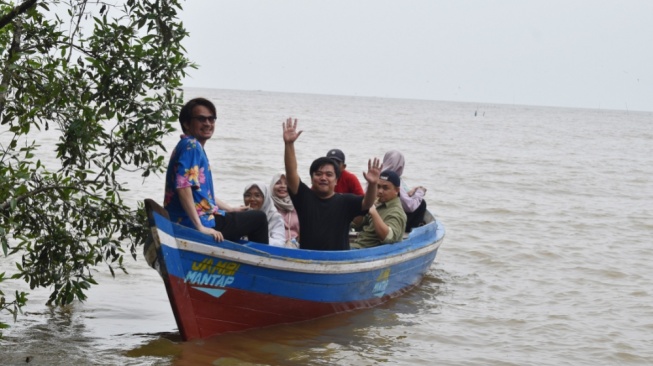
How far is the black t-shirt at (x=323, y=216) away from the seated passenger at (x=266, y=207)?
1.18ft

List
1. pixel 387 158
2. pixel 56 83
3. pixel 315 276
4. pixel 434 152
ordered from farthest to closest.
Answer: pixel 434 152 → pixel 387 158 → pixel 315 276 → pixel 56 83

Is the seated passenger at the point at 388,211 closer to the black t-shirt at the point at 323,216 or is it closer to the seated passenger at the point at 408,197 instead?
the seated passenger at the point at 408,197

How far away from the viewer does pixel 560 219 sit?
1816 centimetres

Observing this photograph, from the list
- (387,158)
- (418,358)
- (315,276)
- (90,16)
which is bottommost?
(418,358)

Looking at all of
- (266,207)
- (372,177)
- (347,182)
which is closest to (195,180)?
(372,177)

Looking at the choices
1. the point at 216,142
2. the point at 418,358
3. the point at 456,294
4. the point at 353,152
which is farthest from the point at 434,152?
the point at 418,358

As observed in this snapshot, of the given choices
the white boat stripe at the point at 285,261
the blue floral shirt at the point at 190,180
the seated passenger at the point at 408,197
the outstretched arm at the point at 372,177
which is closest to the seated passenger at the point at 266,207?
the white boat stripe at the point at 285,261

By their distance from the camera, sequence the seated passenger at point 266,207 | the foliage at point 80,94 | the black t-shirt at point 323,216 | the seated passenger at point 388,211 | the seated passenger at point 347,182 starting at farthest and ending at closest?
the seated passenger at point 347,182 < the seated passenger at point 388,211 < the seated passenger at point 266,207 < the black t-shirt at point 323,216 < the foliage at point 80,94

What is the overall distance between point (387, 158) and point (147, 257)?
13.3ft

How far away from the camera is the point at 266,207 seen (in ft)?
28.4

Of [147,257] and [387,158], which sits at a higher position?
[387,158]

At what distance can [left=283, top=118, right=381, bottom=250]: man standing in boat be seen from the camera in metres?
7.98

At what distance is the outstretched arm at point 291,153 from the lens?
7250 mm

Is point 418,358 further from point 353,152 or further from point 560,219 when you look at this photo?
point 353,152
